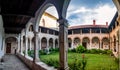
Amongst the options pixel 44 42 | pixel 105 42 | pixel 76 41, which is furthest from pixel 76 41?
pixel 44 42

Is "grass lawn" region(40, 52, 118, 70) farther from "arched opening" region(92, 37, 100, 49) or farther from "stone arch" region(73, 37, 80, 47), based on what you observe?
"stone arch" region(73, 37, 80, 47)

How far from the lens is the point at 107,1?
1367 inches

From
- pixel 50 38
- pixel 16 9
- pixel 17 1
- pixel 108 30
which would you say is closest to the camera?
pixel 17 1

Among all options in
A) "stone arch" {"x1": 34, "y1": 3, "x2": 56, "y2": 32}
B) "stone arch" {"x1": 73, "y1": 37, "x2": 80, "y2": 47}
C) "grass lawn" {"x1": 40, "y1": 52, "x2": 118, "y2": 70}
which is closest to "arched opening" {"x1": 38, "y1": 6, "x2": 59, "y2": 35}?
"stone arch" {"x1": 73, "y1": 37, "x2": 80, "y2": 47}

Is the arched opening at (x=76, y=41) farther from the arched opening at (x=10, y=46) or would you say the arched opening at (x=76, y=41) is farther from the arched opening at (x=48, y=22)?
the arched opening at (x=10, y=46)

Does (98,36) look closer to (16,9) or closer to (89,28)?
(89,28)

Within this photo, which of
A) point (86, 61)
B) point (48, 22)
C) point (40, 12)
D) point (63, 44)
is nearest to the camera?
point (63, 44)

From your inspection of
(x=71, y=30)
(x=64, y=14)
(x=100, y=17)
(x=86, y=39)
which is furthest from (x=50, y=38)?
(x=64, y=14)

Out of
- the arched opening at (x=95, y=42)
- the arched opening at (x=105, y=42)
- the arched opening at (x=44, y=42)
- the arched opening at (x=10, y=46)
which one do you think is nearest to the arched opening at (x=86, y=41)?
the arched opening at (x=95, y=42)

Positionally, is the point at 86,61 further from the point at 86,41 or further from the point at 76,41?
the point at 76,41

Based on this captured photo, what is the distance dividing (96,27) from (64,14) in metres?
34.4

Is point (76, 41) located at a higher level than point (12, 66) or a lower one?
higher

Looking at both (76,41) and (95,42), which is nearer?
(95,42)

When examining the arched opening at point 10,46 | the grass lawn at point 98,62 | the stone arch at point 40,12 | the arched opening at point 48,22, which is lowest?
the grass lawn at point 98,62
